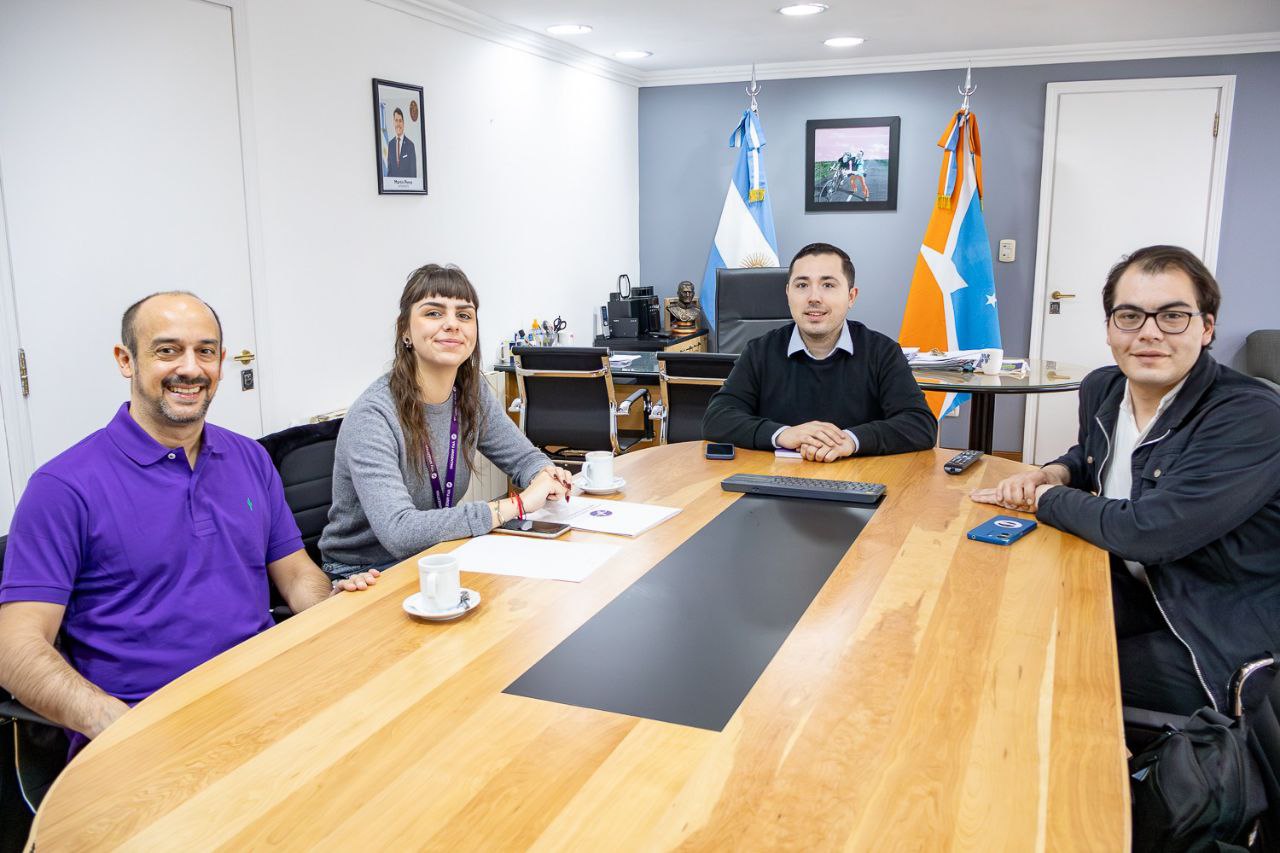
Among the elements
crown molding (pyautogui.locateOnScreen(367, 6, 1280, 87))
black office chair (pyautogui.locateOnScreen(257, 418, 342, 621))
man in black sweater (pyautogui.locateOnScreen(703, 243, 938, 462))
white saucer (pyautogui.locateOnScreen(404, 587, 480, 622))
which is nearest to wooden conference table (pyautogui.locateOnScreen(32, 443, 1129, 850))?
white saucer (pyautogui.locateOnScreen(404, 587, 480, 622))

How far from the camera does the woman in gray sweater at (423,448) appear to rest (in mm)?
1963

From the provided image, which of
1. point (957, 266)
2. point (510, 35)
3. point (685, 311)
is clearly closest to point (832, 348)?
point (510, 35)

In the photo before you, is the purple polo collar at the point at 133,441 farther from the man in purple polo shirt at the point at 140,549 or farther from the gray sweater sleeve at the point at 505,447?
the gray sweater sleeve at the point at 505,447

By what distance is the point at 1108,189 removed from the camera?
18.6 ft

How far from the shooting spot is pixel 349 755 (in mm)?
1098

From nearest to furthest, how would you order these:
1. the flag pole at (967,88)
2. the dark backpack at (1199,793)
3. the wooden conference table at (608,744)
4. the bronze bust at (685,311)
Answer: the wooden conference table at (608,744)
the dark backpack at (1199,793)
the flag pole at (967,88)
the bronze bust at (685,311)

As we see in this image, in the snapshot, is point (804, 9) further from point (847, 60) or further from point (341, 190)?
point (341, 190)

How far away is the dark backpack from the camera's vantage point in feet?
4.22

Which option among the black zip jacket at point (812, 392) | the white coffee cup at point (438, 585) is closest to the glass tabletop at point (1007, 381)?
the black zip jacket at point (812, 392)

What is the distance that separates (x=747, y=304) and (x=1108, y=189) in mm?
2367

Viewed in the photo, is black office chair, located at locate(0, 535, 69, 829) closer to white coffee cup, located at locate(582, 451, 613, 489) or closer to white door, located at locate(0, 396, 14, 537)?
white coffee cup, located at locate(582, 451, 613, 489)

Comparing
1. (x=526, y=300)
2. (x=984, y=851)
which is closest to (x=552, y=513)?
(x=984, y=851)

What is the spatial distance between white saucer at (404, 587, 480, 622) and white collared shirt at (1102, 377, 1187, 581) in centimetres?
139

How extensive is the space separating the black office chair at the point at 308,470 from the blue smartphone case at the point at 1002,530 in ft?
4.71
